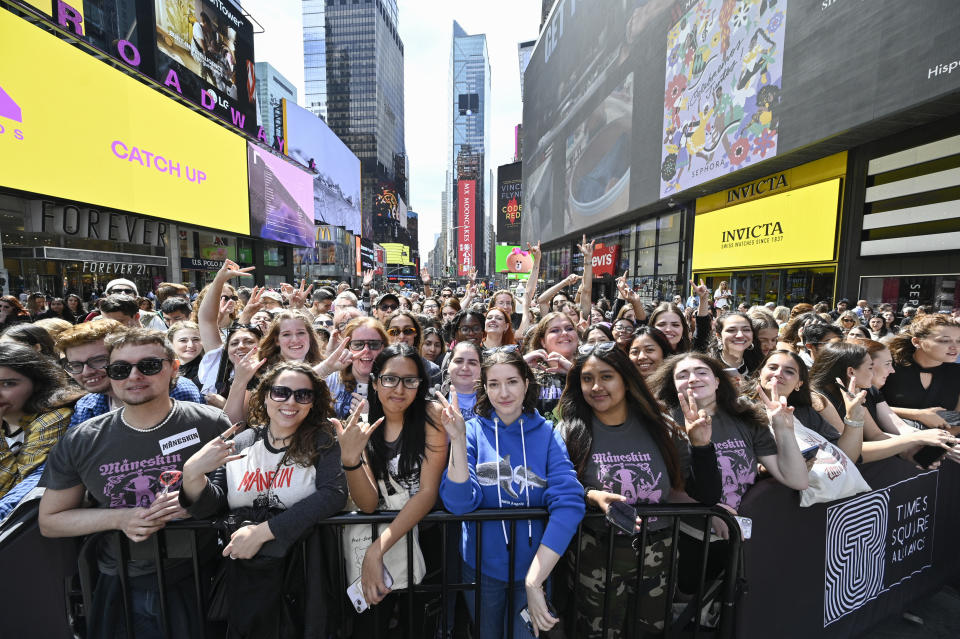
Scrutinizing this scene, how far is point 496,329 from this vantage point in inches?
176

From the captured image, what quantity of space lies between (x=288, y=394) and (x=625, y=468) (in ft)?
6.18

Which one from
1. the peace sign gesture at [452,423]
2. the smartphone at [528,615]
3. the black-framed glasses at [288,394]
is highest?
the black-framed glasses at [288,394]

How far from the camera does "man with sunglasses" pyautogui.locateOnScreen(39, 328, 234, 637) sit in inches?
Result: 72.2

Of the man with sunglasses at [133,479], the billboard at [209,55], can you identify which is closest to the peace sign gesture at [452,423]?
the man with sunglasses at [133,479]

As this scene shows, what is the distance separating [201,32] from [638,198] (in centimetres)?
2614

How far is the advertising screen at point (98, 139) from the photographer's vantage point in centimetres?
1165

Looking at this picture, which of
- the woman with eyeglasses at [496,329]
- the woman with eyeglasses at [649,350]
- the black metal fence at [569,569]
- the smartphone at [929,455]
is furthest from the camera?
the woman with eyeglasses at [496,329]

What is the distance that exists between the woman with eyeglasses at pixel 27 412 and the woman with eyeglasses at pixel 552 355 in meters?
3.06

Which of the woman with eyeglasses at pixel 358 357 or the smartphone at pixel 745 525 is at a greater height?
the woman with eyeglasses at pixel 358 357

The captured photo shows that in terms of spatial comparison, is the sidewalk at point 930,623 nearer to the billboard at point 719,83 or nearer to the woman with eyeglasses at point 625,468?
the woman with eyeglasses at point 625,468

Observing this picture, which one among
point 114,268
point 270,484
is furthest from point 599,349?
point 114,268

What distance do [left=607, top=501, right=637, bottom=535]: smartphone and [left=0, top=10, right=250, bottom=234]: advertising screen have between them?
1764 cm

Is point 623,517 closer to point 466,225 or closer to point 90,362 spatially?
point 90,362

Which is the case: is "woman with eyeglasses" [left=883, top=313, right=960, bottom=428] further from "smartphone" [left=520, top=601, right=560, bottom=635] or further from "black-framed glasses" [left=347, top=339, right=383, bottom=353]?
"black-framed glasses" [left=347, top=339, right=383, bottom=353]
